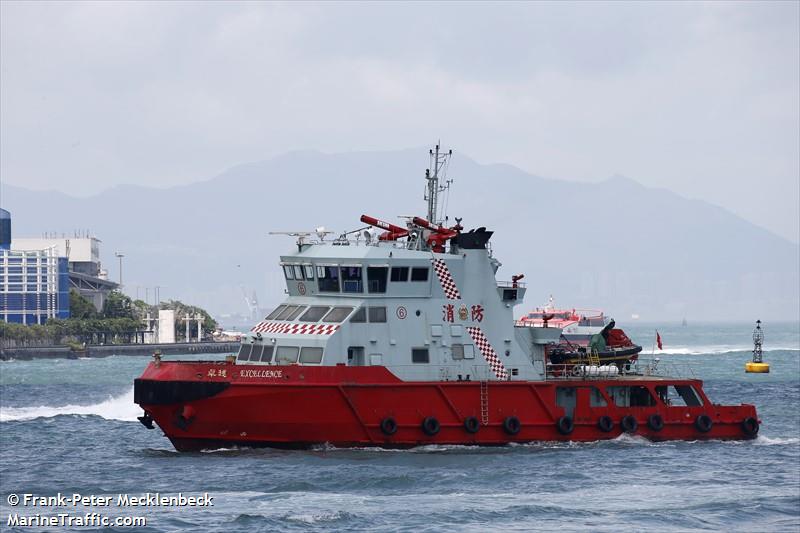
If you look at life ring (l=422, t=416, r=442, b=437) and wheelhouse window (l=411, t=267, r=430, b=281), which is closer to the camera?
life ring (l=422, t=416, r=442, b=437)

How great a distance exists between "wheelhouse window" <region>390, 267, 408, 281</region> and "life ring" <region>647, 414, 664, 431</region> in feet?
24.8

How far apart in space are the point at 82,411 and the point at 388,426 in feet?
68.6

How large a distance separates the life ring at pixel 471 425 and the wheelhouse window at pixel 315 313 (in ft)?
14.0

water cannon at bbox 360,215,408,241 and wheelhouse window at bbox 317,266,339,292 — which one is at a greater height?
water cannon at bbox 360,215,408,241

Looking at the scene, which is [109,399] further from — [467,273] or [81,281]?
[81,281]

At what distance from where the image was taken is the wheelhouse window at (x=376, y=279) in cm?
3403

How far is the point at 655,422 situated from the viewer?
36.2 metres

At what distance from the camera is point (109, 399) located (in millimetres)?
58438

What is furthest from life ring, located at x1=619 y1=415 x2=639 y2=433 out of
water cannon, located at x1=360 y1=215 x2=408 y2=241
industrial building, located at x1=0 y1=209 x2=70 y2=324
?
industrial building, located at x1=0 y1=209 x2=70 y2=324

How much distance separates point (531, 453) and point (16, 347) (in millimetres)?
110724

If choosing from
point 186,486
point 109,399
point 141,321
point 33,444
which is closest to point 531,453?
point 186,486

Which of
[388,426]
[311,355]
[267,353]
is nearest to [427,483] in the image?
[388,426]

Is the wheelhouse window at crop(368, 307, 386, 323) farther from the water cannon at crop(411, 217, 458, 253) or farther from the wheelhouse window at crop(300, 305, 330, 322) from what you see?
the water cannon at crop(411, 217, 458, 253)

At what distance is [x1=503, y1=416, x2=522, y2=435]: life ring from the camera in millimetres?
34188
